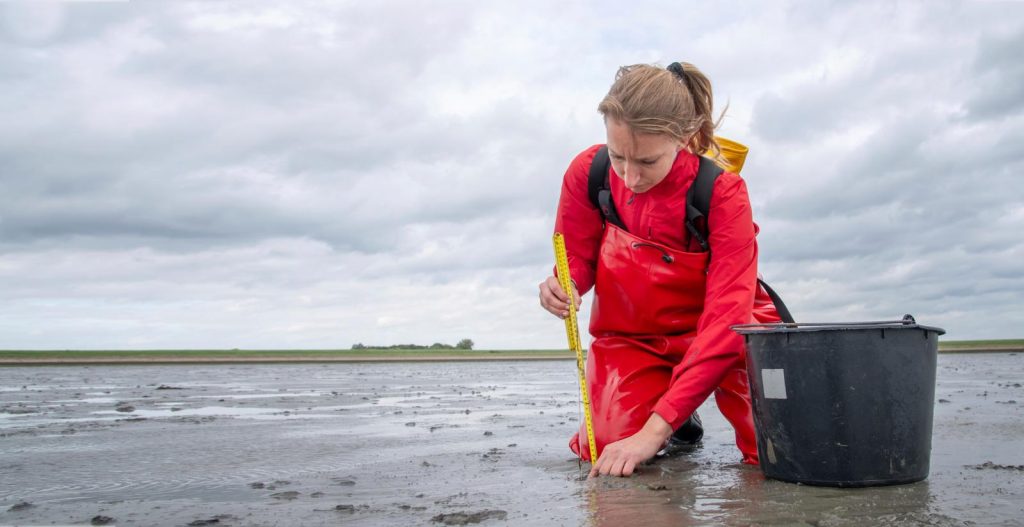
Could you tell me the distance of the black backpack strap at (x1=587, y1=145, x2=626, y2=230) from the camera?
13.4 ft

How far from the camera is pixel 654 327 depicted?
13.5 feet

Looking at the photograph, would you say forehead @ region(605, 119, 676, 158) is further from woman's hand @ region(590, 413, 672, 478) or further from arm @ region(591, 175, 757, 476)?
woman's hand @ region(590, 413, 672, 478)

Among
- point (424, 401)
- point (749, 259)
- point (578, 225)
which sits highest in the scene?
point (578, 225)

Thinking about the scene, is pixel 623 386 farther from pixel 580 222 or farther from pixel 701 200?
pixel 701 200

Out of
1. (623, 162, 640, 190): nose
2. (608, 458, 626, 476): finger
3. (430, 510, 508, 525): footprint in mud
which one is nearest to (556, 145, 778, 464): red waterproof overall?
(623, 162, 640, 190): nose

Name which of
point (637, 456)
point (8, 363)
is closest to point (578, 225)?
point (637, 456)

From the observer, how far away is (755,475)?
3.47 metres

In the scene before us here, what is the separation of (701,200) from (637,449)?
118 centimetres

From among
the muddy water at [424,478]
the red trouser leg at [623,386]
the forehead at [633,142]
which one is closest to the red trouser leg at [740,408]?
the muddy water at [424,478]

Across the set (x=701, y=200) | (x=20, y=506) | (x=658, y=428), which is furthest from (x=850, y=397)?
(x=20, y=506)

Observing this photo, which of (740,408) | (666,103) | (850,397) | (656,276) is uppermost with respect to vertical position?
(666,103)

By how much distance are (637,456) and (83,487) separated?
2570 millimetres

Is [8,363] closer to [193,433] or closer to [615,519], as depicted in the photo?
[193,433]

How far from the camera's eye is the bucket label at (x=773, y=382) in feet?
10.1
